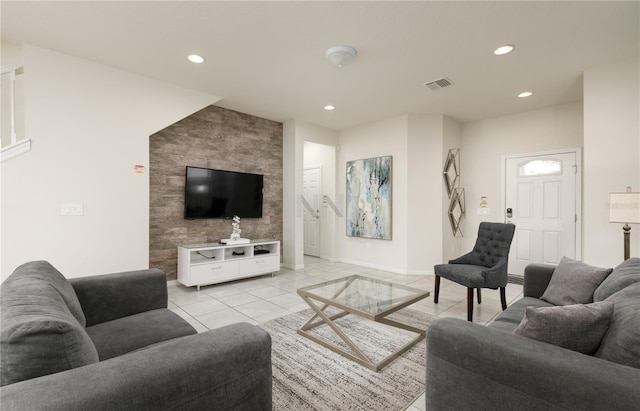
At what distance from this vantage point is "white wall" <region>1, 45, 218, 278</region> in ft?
9.53

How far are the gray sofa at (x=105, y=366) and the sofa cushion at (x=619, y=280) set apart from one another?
1.89 metres

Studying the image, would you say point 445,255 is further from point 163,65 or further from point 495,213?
point 163,65

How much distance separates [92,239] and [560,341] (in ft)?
13.5

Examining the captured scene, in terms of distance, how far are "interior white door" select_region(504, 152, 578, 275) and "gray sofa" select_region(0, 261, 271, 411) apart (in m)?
5.07

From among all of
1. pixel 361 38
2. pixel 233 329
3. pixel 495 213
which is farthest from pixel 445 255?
pixel 233 329

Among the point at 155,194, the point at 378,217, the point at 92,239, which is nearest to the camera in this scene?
the point at 92,239

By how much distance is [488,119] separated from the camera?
5156mm

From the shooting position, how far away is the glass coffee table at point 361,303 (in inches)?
82.9

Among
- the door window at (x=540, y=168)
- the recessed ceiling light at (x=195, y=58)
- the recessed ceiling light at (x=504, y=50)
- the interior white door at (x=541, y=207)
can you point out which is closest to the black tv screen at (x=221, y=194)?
the recessed ceiling light at (x=195, y=58)

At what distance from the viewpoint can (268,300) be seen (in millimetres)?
3553

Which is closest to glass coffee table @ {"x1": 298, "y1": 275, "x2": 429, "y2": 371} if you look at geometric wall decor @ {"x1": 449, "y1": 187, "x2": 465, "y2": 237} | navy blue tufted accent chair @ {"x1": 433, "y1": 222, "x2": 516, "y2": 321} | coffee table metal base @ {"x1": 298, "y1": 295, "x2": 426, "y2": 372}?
coffee table metal base @ {"x1": 298, "y1": 295, "x2": 426, "y2": 372}

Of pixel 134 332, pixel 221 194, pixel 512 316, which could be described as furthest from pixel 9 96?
pixel 512 316

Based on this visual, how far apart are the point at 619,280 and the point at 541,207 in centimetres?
354

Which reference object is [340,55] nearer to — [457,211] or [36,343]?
[36,343]
